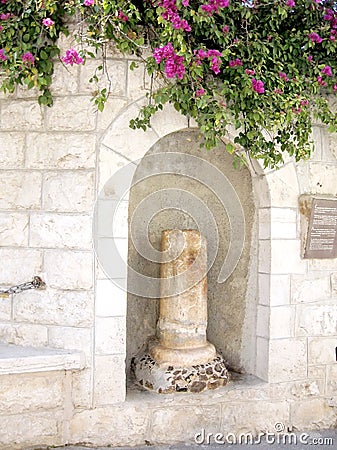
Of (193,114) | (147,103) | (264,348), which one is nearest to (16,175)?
(147,103)

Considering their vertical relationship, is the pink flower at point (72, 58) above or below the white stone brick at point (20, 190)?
above

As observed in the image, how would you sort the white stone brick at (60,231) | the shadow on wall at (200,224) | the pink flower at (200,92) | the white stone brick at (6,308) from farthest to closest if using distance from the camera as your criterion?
the shadow on wall at (200,224) < the white stone brick at (6,308) < the white stone brick at (60,231) < the pink flower at (200,92)

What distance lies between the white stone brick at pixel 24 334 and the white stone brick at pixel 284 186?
6.16ft

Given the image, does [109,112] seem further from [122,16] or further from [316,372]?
[316,372]

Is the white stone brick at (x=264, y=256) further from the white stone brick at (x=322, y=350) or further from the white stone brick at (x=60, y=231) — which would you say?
the white stone brick at (x=60, y=231)

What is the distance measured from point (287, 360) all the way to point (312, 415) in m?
0.49

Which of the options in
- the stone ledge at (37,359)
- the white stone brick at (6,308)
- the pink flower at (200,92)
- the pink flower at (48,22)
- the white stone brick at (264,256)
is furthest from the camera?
the white stone brick at (264,256)

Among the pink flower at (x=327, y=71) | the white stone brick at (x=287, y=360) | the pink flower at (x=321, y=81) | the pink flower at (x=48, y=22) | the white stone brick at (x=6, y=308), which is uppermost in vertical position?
the pink flower at (x=48, y=22)

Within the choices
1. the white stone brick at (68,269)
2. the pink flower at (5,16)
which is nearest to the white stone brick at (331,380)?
the white stone brick at (68,269)

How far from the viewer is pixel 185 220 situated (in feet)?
14.5

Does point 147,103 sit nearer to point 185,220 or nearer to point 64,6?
point 64,6

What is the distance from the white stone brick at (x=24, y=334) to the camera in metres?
3.52

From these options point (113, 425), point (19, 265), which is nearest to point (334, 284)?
point (113, 425)

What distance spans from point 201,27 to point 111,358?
7.32ft
